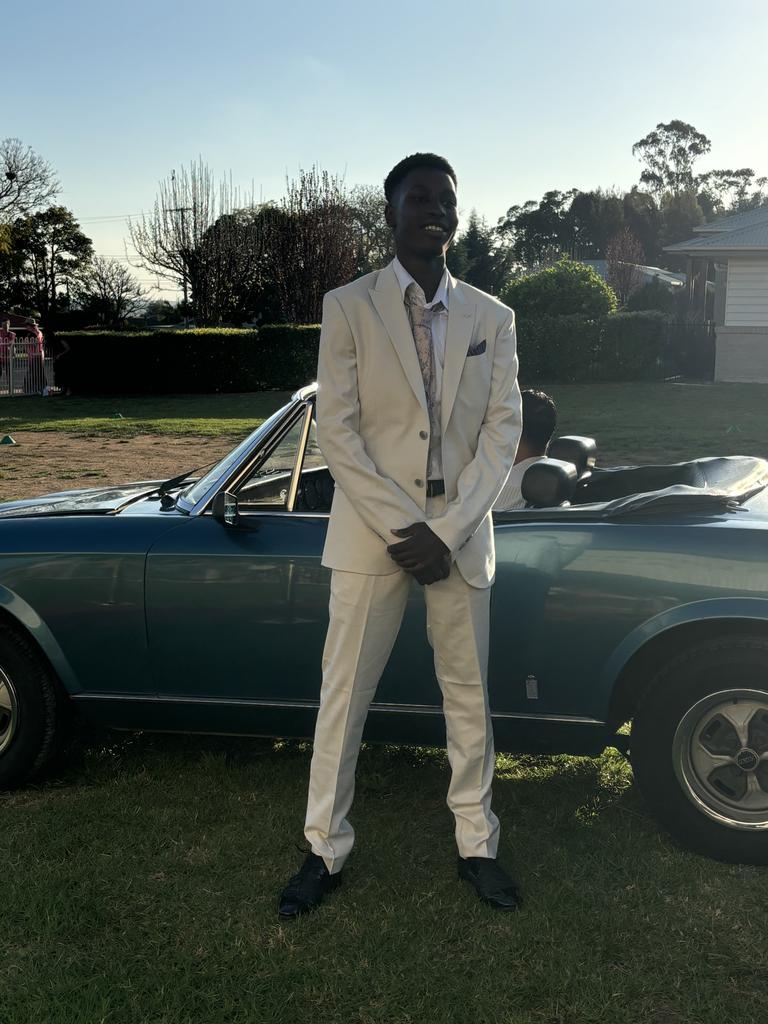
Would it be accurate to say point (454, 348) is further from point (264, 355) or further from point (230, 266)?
point (230, 266)

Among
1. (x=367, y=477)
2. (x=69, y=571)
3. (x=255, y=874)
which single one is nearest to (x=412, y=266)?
(x=367, y=477)

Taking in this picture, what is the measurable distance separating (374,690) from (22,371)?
26.1m

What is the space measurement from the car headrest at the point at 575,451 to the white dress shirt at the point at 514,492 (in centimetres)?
26

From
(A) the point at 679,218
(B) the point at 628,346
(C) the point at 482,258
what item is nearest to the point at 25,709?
(B) the point at 628,346

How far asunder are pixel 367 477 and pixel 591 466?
2.07 metres

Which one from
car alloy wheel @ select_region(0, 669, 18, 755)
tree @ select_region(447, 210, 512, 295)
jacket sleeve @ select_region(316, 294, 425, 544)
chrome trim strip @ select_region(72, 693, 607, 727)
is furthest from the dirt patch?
tree @ select_region(447, 210, 512, 295)

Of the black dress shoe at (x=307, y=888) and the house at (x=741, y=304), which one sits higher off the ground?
the house at (x=741, y=304)

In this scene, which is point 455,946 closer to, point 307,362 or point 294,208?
point 307,362

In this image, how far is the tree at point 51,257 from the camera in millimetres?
51719

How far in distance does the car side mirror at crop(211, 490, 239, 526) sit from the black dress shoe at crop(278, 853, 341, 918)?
3.67 ft

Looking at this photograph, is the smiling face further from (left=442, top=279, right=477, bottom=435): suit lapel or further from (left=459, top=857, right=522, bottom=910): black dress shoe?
(left=459, top=857, right=522, bottom=910): black dress shoe

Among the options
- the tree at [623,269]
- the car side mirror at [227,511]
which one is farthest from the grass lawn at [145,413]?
the tree at [623,269]

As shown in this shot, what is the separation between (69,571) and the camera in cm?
387

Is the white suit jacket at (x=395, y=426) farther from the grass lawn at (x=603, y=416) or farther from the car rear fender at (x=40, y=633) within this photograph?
the grass lawn at (x=603, y=416)
